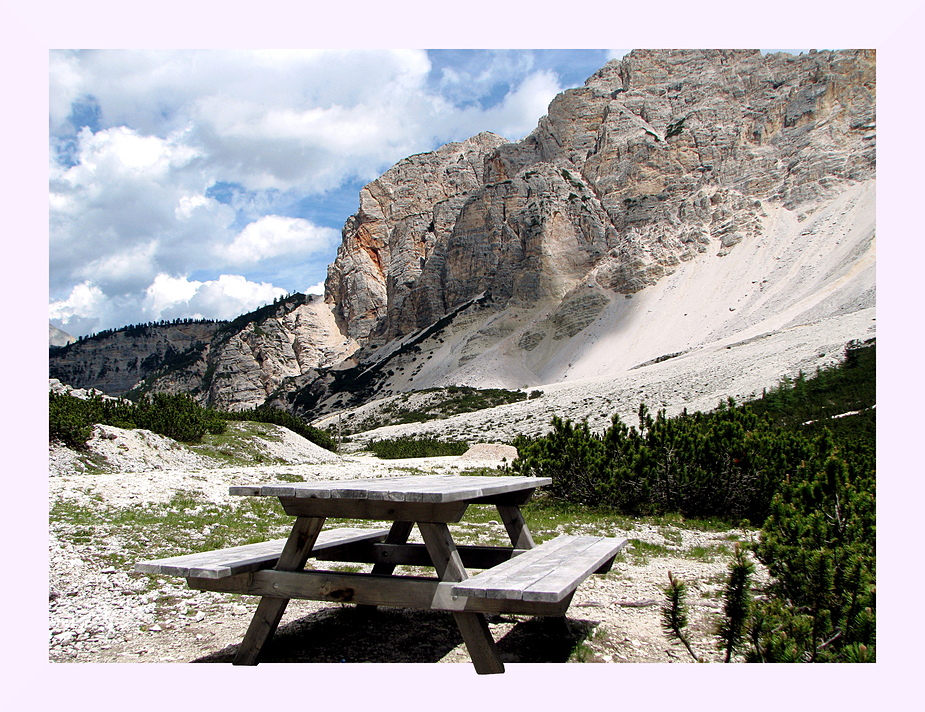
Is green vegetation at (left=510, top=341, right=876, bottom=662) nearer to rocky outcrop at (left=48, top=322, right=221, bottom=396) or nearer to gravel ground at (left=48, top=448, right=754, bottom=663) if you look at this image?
gravel ground at (left=48, top=448, right=754, bottom=663)

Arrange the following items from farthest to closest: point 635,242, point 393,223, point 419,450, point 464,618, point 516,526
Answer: point 393,223 → point 635,242 → point 419,450 → point 516,526 → point 464,618

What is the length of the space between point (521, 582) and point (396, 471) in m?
12.1

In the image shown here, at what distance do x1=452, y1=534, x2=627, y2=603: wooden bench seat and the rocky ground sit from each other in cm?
52

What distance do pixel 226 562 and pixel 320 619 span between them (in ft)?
4.18

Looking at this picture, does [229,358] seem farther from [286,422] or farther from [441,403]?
[286,422]

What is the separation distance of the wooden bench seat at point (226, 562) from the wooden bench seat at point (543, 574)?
4.25 feet

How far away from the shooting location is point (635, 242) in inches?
2456

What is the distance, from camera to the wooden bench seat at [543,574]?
3127 millimetres

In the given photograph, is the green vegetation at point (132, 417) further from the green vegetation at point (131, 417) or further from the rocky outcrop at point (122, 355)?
the rocky outcrop at point (122, 355)

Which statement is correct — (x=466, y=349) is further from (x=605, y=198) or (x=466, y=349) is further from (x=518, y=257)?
(x=605, y=198)

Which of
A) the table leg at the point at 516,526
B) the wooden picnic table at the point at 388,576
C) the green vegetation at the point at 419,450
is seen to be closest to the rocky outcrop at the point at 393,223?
the green vegetation at the point at 419,450

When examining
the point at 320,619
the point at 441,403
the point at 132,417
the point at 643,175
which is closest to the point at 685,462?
the point at 320,619

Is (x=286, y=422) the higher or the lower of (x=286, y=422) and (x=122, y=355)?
the lower

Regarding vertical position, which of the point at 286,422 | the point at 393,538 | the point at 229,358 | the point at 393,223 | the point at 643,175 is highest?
the point at 393,223
